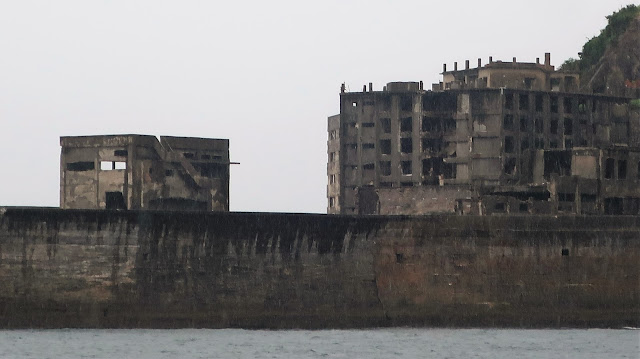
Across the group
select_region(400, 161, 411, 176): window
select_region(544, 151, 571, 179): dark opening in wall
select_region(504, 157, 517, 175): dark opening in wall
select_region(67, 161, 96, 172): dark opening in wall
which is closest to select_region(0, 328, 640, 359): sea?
select_region(544, 151, 571, 179): dark opening in wall

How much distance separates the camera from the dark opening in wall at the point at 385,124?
95.8 metres

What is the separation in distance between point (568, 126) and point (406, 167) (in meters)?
11.7

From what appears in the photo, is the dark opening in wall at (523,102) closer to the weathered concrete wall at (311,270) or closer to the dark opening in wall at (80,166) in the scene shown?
the dark opening in wall at (80,166)

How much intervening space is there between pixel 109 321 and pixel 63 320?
5.86 ft

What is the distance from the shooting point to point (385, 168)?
96.4 meters

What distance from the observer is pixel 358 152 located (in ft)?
318

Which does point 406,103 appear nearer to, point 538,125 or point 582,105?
point 538,125

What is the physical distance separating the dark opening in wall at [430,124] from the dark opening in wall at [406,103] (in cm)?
135

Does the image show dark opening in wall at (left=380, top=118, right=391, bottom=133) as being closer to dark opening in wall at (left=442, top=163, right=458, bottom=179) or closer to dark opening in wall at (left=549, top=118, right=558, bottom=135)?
dark opening in wall at (left=442, top=163, right=458, bottom=179)

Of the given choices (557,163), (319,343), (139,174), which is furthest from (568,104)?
(319,343)

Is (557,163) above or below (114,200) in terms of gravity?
above

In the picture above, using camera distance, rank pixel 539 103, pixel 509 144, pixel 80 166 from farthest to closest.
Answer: pixel 539 103
pixel 509 144
pixel 80 166

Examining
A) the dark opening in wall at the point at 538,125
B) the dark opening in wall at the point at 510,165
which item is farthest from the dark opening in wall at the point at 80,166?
the dark opening in wall at the point at 538,125

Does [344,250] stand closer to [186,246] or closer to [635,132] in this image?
[186,246]
